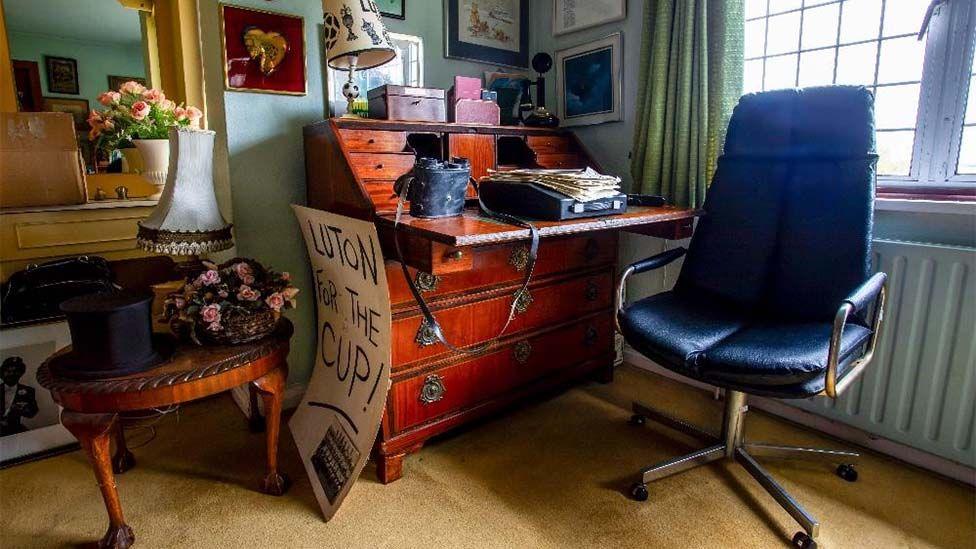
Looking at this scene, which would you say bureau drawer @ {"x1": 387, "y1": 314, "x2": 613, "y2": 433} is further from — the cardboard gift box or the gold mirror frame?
the gold mirror frame

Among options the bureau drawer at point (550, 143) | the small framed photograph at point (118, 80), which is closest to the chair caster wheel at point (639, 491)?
the bureau drawer at point (550, 143)

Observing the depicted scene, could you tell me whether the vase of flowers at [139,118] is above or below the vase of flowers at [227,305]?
above

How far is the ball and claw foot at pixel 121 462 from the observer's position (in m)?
1.74

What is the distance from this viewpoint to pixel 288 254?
2143 mm

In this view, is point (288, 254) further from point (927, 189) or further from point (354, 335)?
point (927, 189)

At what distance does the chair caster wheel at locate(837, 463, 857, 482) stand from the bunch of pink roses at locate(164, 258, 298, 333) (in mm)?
1866

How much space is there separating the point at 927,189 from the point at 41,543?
290 centimetres

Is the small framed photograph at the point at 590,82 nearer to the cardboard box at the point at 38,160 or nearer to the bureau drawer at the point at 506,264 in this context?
the bureau drawer at the point at 506,264

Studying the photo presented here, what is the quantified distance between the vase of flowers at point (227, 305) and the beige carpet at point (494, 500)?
53cm

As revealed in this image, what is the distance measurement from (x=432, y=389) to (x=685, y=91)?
4.96 feet

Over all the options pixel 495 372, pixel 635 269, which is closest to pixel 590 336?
pixel 495 372

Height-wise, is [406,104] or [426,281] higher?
[406,104]

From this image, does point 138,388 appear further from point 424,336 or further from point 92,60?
point 92,60

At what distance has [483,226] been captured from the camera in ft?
4.53
